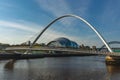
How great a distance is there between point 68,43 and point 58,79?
416ft

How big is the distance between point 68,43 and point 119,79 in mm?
124155

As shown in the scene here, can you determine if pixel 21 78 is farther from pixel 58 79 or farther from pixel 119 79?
pixel 119 79

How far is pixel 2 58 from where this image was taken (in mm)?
58688

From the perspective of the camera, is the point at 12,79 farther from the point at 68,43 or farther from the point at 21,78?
the point at 68,43

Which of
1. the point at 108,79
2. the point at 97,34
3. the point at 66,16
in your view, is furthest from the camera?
the point at 66,16

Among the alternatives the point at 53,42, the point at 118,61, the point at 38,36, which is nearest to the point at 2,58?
the point at 38,36

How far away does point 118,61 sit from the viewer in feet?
162

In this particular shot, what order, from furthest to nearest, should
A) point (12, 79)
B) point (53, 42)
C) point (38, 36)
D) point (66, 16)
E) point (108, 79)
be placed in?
point (53, 42) < point (38, 36) < point (66, 16) < point (108, 79) < point (12, 79)

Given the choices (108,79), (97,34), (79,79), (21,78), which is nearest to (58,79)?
(79,79)

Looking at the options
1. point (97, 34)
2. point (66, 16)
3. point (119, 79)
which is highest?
point (66, 16)

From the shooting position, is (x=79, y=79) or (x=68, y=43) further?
(x=68, y=43)

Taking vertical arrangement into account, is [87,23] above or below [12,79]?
above

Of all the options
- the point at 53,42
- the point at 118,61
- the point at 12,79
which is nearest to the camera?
the point at 12,79

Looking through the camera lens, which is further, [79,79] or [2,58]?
[2,58]
